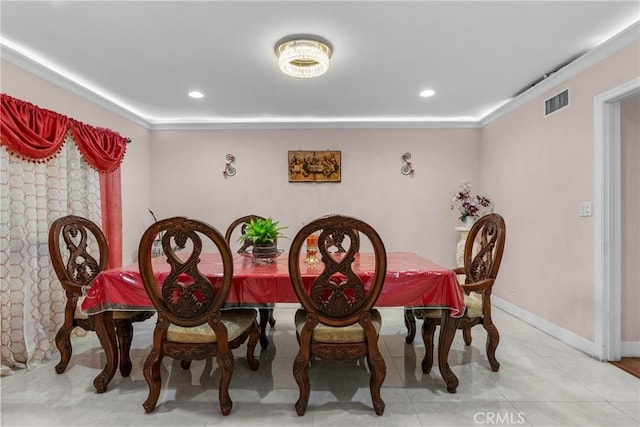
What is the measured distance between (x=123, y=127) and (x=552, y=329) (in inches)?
198

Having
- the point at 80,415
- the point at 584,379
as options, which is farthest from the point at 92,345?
the point at 584,379

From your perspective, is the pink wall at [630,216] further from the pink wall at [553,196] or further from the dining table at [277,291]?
the dining table at [277,291]

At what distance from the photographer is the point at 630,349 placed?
8.16ft

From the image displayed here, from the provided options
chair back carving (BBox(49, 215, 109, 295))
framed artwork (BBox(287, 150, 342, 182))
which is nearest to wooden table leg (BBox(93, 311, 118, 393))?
chair back carving (BBox(49, 215, 109, 295))

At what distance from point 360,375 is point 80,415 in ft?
5.49

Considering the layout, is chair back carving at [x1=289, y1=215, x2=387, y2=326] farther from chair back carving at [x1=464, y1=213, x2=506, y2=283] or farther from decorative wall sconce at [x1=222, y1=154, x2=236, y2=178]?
decorative wall sconce at [x1=222, y1=154, x2=236, y2=178]

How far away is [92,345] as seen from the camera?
9.10 feet

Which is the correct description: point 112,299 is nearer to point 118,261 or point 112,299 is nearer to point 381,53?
point 118,261

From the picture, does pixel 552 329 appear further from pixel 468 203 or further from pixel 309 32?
pixel 309 32

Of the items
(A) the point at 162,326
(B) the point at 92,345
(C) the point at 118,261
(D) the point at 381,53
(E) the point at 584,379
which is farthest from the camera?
(C) the point at 118,261

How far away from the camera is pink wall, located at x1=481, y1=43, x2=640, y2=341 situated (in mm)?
2564

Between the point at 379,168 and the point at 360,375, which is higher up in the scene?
the point at 379,168

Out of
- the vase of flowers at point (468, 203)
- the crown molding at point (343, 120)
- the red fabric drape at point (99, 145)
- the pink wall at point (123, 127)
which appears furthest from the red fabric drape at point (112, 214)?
the vase of flowers at point (468, 203)

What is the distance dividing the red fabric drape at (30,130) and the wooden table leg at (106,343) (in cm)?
145
